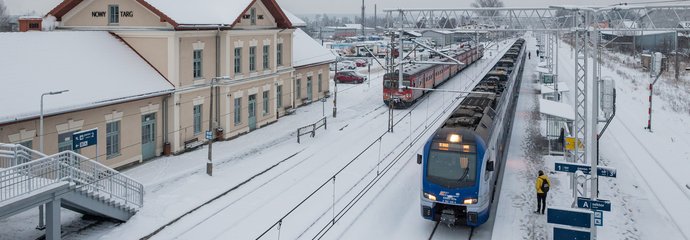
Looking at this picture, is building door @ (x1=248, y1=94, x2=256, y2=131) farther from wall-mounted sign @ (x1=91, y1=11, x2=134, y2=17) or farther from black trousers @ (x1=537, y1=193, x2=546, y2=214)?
black trousers @ (x1=537, y1=193, x2=546, y2=214)

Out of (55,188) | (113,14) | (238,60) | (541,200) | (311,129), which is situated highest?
(113,14)

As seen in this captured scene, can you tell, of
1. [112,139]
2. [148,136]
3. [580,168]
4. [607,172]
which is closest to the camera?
[607,172]

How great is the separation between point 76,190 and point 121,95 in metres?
7.80

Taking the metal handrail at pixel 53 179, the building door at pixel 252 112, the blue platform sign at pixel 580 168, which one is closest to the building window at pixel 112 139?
the metal handrail at pixel 53 179

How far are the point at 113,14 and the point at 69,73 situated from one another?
234 inches

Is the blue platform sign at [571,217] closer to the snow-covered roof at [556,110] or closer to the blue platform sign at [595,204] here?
the blue platform sign at [595,204]

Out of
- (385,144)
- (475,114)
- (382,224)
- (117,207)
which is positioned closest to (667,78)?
(385,144)

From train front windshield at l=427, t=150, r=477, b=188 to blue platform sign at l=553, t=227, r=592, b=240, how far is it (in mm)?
2875

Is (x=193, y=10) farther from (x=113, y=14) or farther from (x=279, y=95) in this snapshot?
(x=279, y=95)

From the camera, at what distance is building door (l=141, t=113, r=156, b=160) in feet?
83.5

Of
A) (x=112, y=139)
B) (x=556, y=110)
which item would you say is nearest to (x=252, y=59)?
(x=112, y=139)

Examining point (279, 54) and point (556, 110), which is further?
point (279, 54)

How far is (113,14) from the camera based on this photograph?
2795 cm

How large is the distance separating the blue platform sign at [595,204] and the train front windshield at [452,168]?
2807 mm
